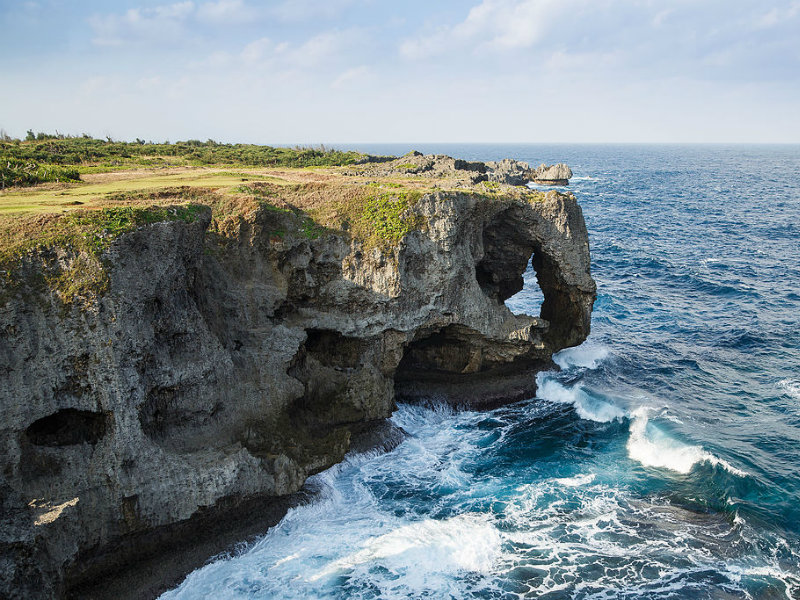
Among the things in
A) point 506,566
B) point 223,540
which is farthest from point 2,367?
point 506,566

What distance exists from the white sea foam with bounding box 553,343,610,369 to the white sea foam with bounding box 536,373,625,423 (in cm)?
287

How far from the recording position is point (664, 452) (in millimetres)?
28219

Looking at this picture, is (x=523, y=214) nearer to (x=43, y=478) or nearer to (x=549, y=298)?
(x=549, y=298)

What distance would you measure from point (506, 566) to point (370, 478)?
7.80 metres

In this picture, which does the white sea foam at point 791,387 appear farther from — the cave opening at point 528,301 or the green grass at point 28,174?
the green grass at point 28,174

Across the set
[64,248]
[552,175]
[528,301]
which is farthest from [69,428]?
[552,175]

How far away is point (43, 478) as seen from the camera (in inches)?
743

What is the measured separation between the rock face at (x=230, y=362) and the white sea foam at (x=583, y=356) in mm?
2448

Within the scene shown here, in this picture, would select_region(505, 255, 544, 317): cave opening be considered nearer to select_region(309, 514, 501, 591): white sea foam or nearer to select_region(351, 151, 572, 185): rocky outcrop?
select_region(351, 151, 572, 185): rocky outcrop

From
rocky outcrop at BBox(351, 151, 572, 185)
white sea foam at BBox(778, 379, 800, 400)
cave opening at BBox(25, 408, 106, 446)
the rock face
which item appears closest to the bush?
the rock face

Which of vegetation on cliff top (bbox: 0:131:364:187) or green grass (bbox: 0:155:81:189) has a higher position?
vegetation on cliff top (bbox: 0:131:364:187)

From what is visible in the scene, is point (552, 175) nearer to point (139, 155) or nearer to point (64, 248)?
point (139, 155)

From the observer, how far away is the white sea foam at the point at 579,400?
32125mm

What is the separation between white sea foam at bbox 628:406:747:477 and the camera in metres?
27.0
